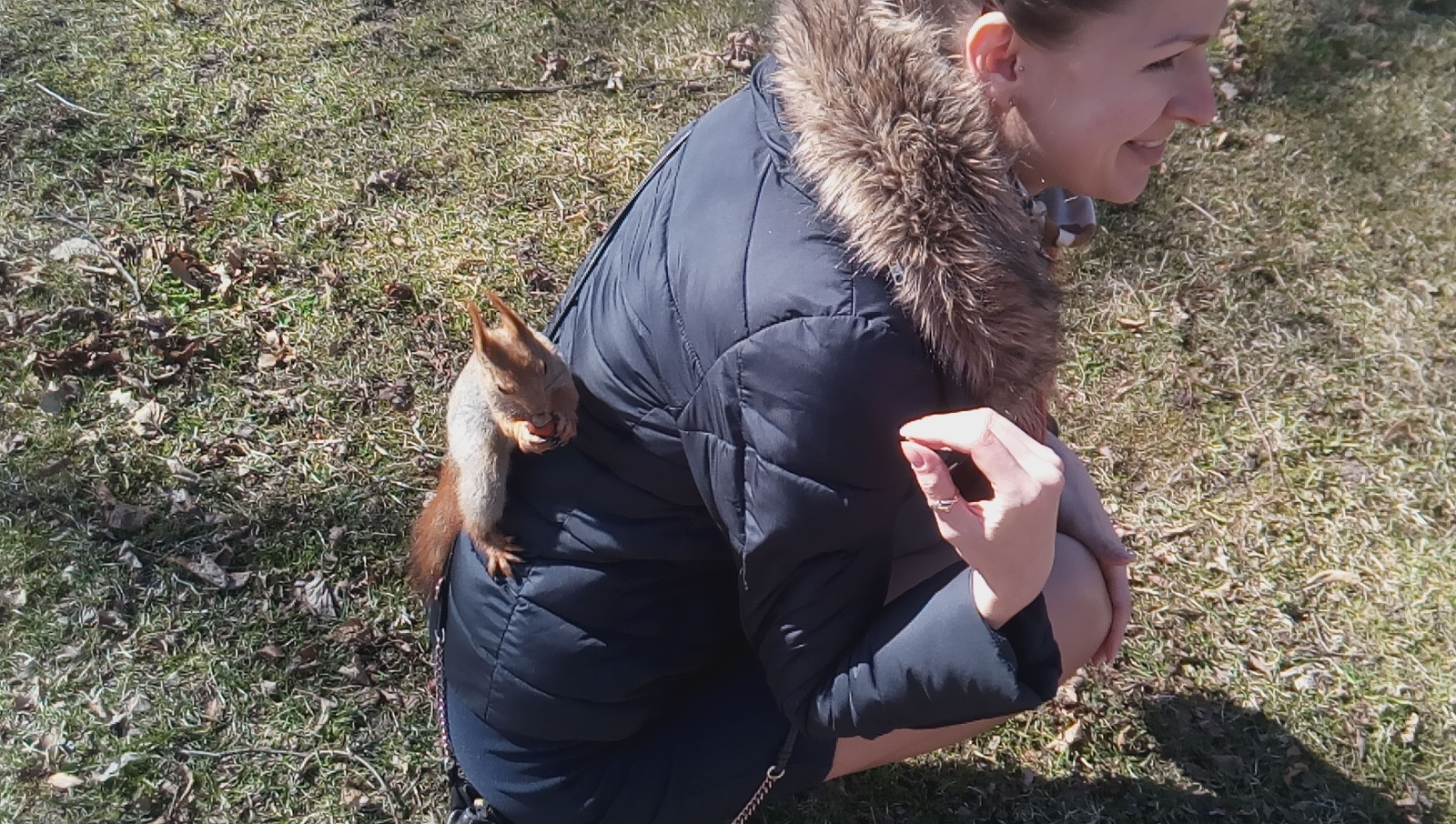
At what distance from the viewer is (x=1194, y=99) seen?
153cm

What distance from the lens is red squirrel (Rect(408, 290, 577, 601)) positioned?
68.6 inches

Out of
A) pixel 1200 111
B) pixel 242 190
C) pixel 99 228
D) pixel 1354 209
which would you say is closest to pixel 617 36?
pixel 242 190

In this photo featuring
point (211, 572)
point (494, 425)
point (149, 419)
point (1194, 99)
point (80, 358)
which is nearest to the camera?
point (1194, 99)

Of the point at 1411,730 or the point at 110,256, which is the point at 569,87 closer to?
the point at 110,256

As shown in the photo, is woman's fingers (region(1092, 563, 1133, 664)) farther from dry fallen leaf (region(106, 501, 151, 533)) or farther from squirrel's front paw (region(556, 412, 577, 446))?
dry fallen leaf (region(106, 501, 151, 533))

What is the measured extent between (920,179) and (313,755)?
80.9 inches

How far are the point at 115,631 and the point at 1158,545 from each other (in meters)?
2.90

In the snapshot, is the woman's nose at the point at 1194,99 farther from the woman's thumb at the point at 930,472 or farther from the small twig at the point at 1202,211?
the small twig at the point at 1202,211

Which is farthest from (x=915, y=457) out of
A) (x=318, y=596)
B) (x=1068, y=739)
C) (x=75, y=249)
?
(x=75, y=249)

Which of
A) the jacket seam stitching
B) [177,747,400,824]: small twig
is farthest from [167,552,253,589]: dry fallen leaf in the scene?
the jacket seam stitching

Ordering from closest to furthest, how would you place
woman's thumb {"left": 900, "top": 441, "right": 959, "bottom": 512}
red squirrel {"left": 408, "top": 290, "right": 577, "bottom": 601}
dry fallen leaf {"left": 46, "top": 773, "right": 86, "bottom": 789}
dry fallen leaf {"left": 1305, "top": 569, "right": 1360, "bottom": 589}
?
woman's thumb {"left": 900, "top": 441, "right": 959, "bottom": 512}
red squirrel {"left": 408, "top": 290, "right": 577, "bottom": 601}
dry fallen leaf {"left": 46, "top": 773, "right": 86, "bottom": 789}
dry fallen leaf {"left": 1305, "top": 569, "right": 1360, "bottom": 589}

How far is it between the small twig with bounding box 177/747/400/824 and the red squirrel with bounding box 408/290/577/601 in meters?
0.62

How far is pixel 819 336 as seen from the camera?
4.34ft

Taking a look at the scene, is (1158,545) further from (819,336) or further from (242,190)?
(242,190)
